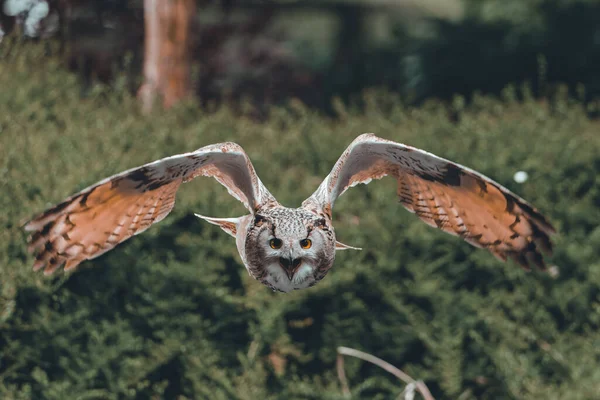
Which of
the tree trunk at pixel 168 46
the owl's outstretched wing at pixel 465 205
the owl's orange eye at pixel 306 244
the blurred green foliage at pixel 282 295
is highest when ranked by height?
the owl's orange eye at pixel 306 244

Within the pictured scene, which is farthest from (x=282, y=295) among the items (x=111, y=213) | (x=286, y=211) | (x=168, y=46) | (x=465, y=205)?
(x=168, y=46)

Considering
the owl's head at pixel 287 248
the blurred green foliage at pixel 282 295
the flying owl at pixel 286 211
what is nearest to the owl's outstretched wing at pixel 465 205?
the flying owl at pixel 286 211

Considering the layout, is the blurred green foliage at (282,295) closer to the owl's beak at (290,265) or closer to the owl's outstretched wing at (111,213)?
the owl's outstretched wing at (111,213)

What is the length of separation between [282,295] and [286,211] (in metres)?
2.88

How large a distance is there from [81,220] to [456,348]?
344 cm

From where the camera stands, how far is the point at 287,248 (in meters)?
2.92

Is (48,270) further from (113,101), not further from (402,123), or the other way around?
(402,123)

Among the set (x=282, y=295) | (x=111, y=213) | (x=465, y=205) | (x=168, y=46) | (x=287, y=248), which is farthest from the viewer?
(x=168, y=46)

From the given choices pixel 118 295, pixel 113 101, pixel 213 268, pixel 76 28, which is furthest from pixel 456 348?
pixel 76 28

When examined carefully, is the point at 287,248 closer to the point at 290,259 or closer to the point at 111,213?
the point at 290,259

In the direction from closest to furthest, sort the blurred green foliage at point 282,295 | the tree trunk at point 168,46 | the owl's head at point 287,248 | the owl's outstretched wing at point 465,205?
1. the owl's head at point 287,248
2. the owl's outstretched wing at point 465,205
3. the blurred green foliage at point 282,295
4. the tree trunk at point 168,46

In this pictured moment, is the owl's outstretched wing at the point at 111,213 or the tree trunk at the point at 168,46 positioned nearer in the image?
the owl's outstretched wing at the point at 111,213

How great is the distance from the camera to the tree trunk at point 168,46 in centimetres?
869

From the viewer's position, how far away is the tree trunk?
28.5ft
